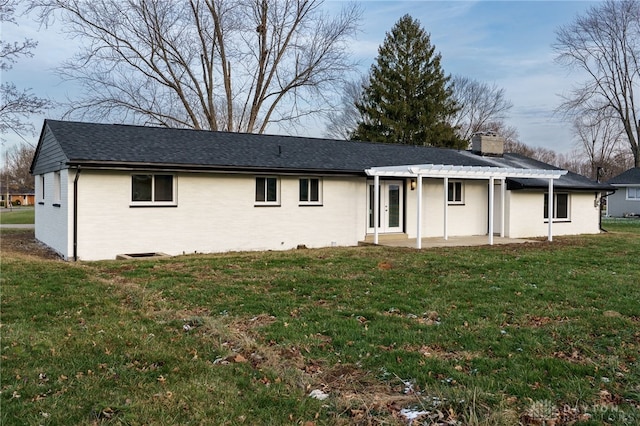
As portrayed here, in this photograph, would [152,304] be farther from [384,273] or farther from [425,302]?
[384,273]

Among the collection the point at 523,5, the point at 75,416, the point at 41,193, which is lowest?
the point at 75,416

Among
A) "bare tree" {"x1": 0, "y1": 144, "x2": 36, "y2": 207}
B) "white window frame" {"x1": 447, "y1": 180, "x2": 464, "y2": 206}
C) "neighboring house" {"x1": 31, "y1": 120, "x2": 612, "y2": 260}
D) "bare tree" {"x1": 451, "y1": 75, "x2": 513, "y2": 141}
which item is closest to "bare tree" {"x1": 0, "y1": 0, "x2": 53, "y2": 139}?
"neighboring house" {"x1": 31, "y1": 120, "x2": 612, "y2": 260}

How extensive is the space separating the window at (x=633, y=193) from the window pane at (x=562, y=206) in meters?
21.7

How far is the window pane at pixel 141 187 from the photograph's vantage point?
1266 centimetres

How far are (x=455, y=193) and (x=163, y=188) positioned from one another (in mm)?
10626

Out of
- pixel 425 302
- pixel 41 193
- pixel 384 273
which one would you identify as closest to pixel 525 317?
pixel 425 302

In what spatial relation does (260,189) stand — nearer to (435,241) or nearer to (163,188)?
(163,188)

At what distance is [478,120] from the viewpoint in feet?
150

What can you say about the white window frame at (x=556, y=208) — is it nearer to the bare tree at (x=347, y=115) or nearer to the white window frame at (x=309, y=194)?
the white window frame at (x=309, y=194)

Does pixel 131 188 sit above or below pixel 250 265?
above

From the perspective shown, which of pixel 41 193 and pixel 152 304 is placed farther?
pixel 41 193

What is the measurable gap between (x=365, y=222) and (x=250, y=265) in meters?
6.41

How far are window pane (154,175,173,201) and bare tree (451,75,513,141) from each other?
37182 millimetres

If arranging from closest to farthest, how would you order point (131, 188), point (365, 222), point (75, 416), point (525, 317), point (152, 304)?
1. point (75, 416)
2. point (525, 317)
3. point (152, 304)
4. point (131, 188)
5. point (365, 222)
